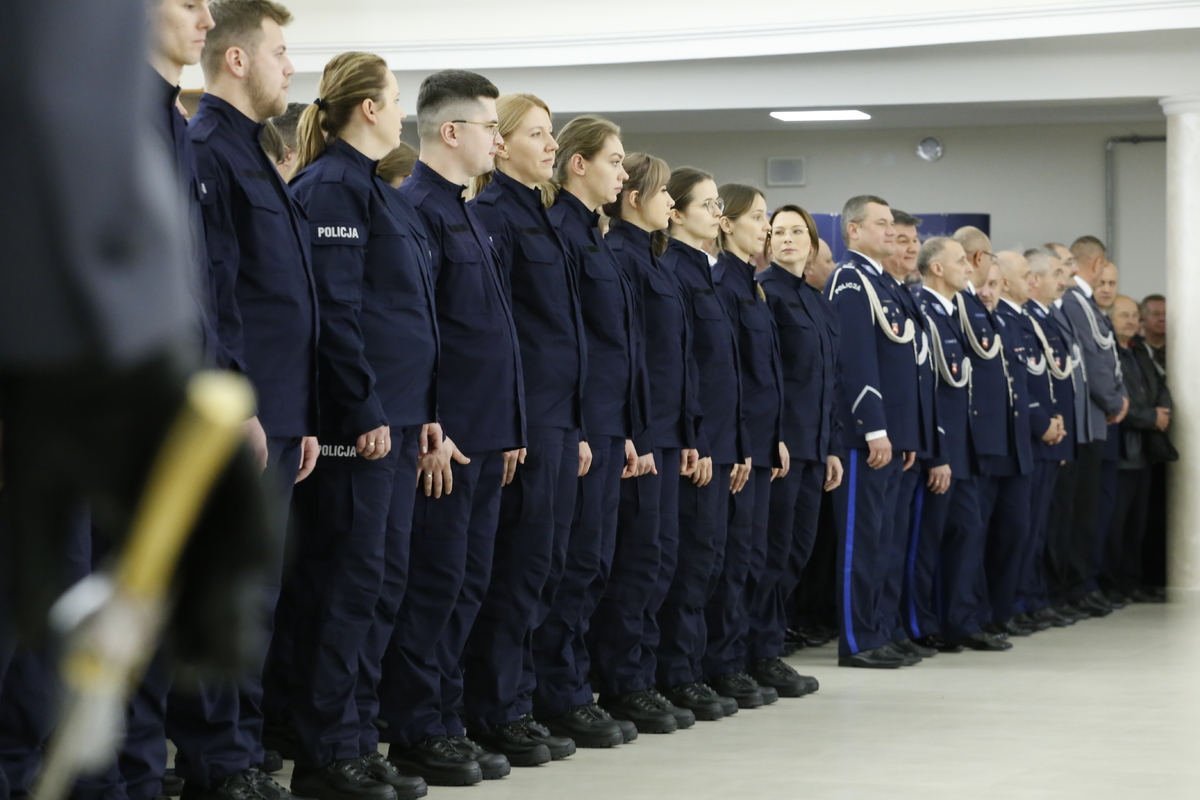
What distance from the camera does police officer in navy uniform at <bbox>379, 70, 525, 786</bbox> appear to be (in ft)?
13.0

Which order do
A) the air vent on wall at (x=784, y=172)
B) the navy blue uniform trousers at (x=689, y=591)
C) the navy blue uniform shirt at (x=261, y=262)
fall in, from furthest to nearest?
the air vent on wall at (x=784, y=172) < the navy blue uniform trousers at (x=689, y=591) < the navy blue uniform shirt at (x=261, y=262)

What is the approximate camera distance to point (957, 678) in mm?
6430

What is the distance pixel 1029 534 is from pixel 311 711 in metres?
5.43

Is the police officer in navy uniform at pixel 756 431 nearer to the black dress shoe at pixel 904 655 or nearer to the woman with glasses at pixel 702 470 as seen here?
the woman with glasses at pixel 702 470

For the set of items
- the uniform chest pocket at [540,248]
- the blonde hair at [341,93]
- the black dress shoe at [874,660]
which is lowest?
the black dress shoe at [874,660]

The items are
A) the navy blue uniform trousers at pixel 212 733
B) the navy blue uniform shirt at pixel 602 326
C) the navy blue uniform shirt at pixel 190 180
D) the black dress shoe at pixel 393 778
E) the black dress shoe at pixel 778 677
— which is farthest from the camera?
the black dress shoe at pixel 778 677

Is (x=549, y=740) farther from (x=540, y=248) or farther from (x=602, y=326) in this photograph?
(x=540, y=248)

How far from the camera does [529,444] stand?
443 centimetres

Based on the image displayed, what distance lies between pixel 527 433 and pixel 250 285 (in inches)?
46.1

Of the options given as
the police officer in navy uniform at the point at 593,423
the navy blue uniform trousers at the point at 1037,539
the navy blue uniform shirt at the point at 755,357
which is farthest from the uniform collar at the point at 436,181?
the navy blue uniform trousers at the point at 1037,539

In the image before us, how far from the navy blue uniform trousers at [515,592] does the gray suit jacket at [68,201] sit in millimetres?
3750

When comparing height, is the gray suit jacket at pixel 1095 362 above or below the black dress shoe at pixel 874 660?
above

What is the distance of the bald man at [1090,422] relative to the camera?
909cm

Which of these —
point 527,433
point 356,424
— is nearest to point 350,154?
point 356,424
